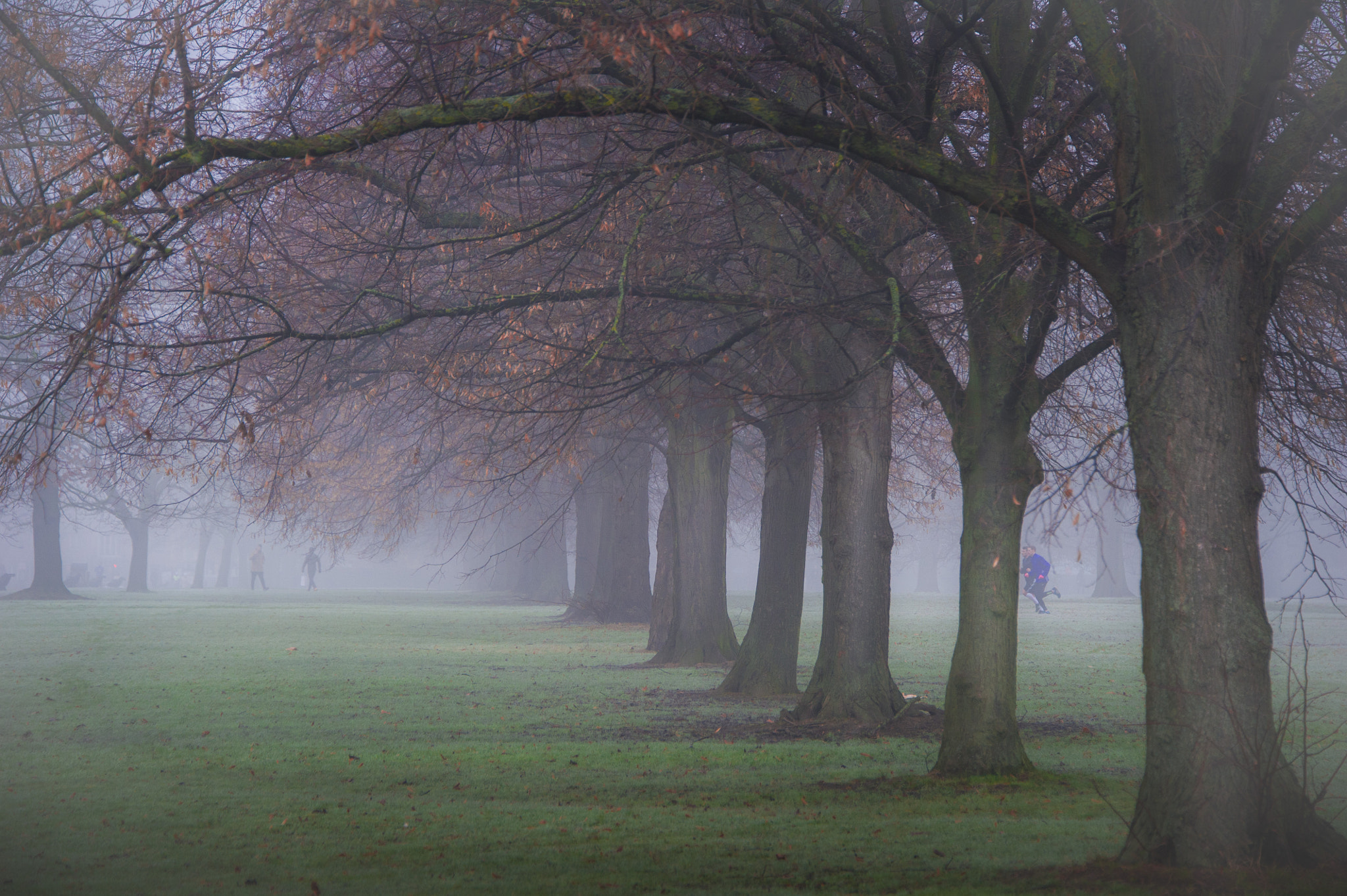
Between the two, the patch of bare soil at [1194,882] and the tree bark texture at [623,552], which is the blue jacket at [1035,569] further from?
the patch of bare soil at [1194,882]

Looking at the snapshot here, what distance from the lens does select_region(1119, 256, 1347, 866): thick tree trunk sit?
16.5 feet

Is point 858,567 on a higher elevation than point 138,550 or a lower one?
higher

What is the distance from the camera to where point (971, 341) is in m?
8.05

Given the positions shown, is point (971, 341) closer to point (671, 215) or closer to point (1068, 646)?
point (671, 215)

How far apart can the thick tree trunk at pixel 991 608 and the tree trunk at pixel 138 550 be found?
43.1 metres

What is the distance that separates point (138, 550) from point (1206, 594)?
50.3m

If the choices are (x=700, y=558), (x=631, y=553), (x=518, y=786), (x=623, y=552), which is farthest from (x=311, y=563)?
(x=518, y=786)

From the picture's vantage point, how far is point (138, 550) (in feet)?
155

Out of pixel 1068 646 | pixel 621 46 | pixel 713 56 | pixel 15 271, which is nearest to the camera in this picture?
pixel 621 46

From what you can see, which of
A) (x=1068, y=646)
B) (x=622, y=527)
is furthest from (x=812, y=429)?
(x=622, y=527)

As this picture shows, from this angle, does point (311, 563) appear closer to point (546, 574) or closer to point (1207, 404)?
point (546, 574)

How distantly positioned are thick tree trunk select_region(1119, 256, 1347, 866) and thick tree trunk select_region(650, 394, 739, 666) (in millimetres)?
11810

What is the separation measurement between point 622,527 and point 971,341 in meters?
19.3

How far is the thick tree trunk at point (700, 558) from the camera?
17.2 meters
